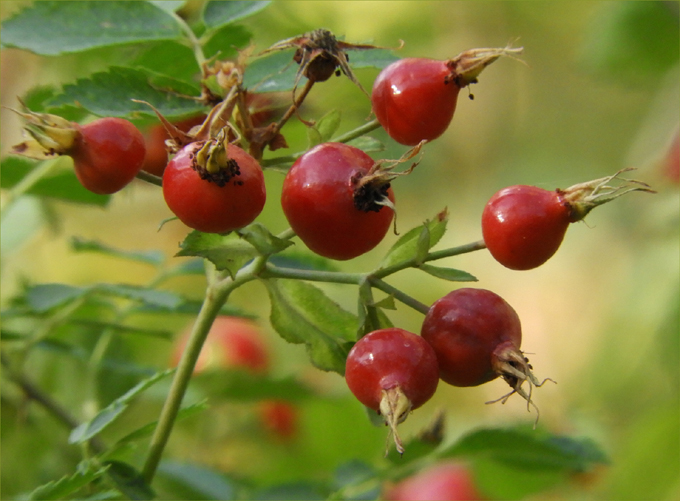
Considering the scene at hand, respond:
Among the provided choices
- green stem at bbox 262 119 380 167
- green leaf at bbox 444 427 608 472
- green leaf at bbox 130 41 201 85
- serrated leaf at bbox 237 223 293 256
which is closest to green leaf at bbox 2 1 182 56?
green leaf at bbox 130 41 201 85

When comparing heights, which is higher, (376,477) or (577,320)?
(577,320)

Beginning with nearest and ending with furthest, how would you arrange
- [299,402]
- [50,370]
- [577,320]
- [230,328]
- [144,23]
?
[144,23], [299,402], [50,370], [230,328], [577,320]

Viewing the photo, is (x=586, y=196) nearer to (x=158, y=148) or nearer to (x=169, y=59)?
(x=169, y=59)

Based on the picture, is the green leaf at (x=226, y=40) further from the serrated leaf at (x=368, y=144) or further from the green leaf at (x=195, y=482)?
the green leaf at (x=195, y=482)

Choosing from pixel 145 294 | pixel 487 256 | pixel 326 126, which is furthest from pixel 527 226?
pixel 487 256

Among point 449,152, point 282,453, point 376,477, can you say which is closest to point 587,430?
point 282,453

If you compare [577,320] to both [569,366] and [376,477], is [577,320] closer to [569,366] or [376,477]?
[569,366]

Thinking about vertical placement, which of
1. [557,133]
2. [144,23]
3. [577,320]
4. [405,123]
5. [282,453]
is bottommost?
[282,453]
